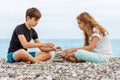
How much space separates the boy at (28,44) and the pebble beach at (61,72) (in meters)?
0.62

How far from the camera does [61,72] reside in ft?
22.4

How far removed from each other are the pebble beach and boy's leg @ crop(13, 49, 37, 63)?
0.54 metres

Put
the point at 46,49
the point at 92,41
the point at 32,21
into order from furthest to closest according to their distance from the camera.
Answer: the point at 46,49 → the point at 32,21 → the point at 92,41

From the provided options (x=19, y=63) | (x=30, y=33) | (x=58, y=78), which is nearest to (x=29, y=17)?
(x=30, y=33)

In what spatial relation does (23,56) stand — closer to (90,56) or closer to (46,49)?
(46,49)

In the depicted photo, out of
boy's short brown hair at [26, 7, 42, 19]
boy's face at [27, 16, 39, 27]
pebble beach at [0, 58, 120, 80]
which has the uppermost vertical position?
boy's short brown hair at [26, 7, 42, 19]

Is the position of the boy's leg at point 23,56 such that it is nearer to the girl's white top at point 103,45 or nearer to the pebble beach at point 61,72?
the pebble beach at point 61,72

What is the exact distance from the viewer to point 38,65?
780 centimetres

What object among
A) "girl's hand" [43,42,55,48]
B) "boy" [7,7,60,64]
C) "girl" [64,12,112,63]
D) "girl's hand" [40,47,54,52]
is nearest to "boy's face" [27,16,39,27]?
"boy" [7,7,60,64]

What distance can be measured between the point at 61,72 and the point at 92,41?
1.64 meters

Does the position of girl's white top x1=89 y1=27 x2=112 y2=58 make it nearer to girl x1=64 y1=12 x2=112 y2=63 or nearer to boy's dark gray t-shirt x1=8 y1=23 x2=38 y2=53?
girl x1=64 y1=12 x2=112 y2=63

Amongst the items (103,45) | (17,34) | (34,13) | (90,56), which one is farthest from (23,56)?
(103,45)

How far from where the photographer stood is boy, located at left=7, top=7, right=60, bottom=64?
833cm

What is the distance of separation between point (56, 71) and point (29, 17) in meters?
1.88
